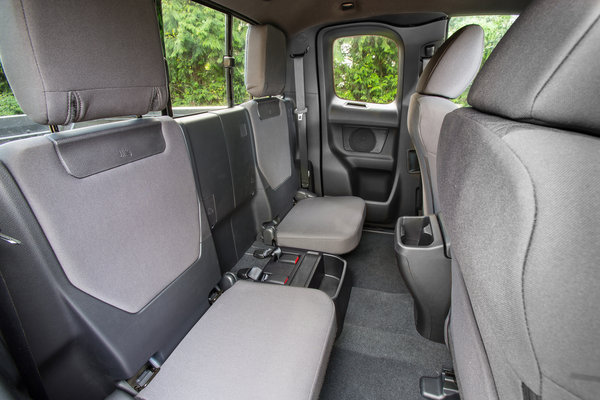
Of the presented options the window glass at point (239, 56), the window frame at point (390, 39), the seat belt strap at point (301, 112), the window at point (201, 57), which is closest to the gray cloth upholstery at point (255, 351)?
the window at point (201, 57)

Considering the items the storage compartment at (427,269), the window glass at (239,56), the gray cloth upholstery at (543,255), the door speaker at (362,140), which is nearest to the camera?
the gray cloth upholstery at (543,255)

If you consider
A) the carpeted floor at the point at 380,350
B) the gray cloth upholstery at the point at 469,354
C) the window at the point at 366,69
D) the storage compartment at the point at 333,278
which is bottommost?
the carpeted floor at the point at 380,350

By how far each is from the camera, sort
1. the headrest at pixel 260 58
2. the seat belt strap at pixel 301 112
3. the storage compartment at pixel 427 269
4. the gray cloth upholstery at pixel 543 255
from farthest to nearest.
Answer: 1. the seat belt strap at pixel 301 112
2. the headrest at pixel 260 58
3. the storage compartment at pixel 427 269
4. the gray cloth upholstery at pixel 543 255

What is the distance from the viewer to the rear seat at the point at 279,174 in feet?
5.97

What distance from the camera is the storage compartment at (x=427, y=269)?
131 cm

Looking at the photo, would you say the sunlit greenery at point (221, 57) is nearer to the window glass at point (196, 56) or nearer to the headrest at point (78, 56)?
the window glass at point (196, 56)

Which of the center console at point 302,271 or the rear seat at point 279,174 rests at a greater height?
the rear seat at point 279,174

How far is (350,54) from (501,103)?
2287 mm

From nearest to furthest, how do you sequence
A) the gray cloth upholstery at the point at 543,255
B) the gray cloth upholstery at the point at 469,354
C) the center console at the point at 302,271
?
the gray cloth upholstery at the point at 543,255
the gray cloth upholstery at the point at 469,354
the center console at the point at 302,271

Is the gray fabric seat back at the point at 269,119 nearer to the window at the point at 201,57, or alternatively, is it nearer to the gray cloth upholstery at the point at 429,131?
the window at the point at 201,57

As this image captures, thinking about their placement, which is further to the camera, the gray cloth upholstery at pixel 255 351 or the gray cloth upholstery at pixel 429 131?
the gray cloth upholstery at pixel 429 131

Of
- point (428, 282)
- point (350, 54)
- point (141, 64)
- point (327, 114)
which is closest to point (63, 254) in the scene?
point (141, 64)

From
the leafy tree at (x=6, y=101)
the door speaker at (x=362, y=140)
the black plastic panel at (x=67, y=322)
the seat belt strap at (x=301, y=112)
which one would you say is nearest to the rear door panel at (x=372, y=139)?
the door speaker at (x=362, y=140)

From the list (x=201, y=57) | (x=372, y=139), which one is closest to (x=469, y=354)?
(x=372, y=139)
